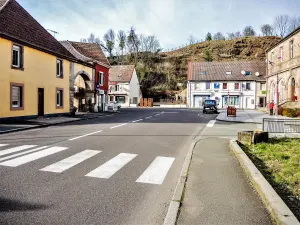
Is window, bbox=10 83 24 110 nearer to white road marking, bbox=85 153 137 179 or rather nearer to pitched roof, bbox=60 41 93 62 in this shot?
pitched roof, bbox=60 41 93 62

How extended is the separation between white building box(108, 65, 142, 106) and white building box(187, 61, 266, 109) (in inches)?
545

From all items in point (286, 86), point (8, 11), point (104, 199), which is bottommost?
point (104, 199)

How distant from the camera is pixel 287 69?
3141 centimetres


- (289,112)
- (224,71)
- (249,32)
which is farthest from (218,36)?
(289,112)

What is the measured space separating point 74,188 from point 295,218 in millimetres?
3596

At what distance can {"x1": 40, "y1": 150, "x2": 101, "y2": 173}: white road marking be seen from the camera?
6.68 m

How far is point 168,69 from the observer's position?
94.2 meters

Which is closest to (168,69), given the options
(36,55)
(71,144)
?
(36,55)

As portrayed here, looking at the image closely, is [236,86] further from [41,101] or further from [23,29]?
[23,29]

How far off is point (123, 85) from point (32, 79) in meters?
46.3

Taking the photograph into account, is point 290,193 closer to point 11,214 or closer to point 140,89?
point 11,214

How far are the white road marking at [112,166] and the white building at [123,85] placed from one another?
59982 millimetres

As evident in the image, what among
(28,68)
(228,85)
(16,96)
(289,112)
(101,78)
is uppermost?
(228,85)

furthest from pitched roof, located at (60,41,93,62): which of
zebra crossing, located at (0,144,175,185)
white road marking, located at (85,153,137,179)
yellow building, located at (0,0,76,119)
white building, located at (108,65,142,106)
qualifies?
white building, located at (108,65,142,106)
